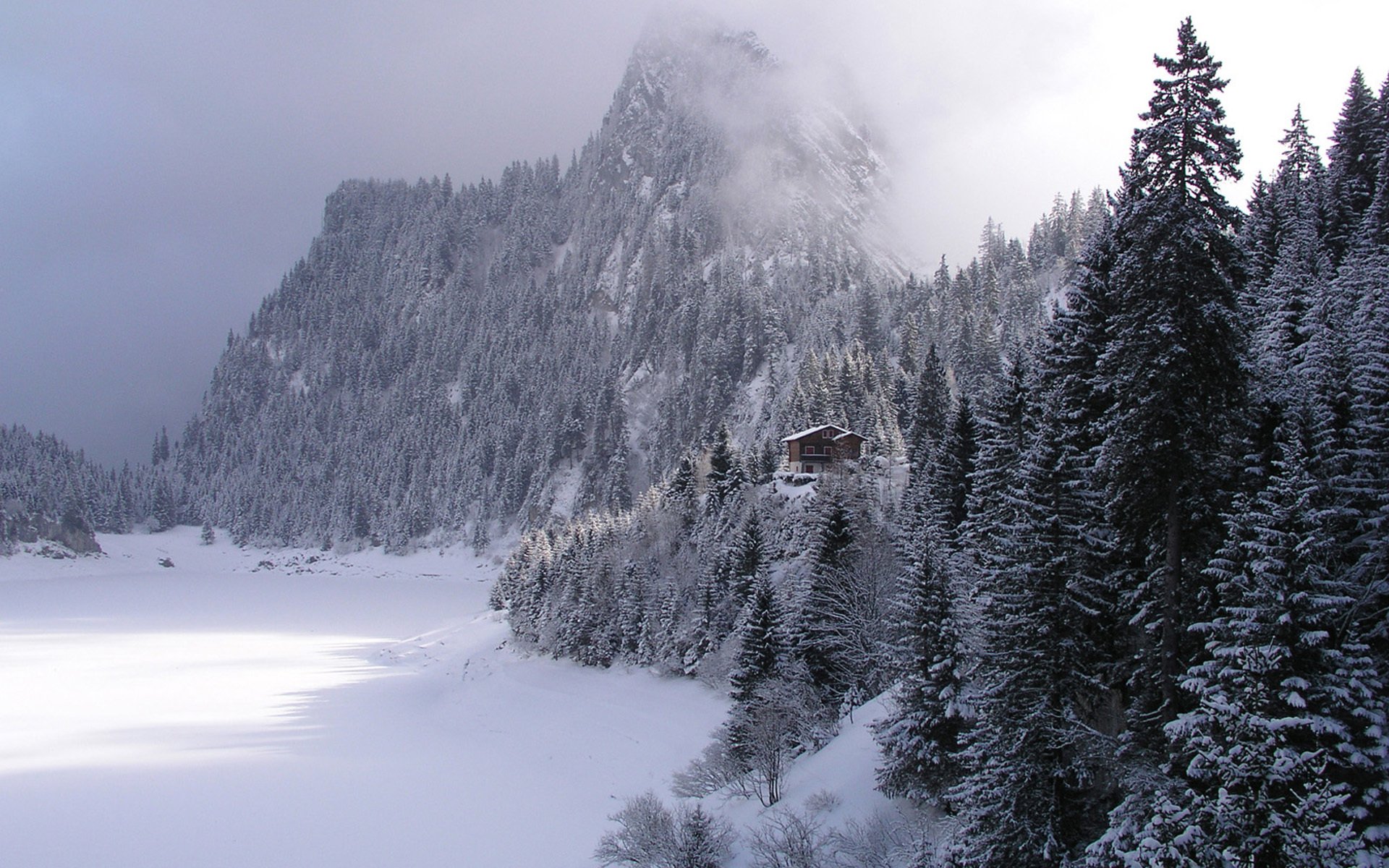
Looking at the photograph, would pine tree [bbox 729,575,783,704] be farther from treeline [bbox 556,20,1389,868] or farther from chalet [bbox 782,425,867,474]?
chalet [bbox 782,425,867,474]

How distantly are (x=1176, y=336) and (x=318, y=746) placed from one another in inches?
2017

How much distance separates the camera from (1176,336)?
16.9 metres

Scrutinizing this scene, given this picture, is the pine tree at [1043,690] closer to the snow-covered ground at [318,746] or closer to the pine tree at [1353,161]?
the snow-covered ground at [318,746]

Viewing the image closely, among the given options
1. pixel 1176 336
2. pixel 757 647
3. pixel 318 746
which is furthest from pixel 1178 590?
pixel 318 746

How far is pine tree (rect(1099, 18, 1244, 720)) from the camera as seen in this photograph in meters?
16.9

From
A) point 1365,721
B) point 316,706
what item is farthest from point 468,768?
point 1365,721

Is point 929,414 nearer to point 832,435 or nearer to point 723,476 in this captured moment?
point 832,435

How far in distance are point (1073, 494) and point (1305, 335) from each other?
12540mm

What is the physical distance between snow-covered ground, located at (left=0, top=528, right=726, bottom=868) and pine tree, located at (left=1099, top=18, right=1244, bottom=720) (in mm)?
25882

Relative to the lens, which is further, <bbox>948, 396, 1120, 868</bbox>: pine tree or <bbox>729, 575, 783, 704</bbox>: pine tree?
<bbox>729, 575, 783, 704</bbox>: pine tree

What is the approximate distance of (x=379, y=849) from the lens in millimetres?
32844

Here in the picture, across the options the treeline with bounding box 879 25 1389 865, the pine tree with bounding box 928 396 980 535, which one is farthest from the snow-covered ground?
the treeline with bounding box 879 25 1389 865

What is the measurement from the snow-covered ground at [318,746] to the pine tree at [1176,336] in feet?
84.9

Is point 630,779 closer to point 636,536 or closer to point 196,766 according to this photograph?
point 196,766
